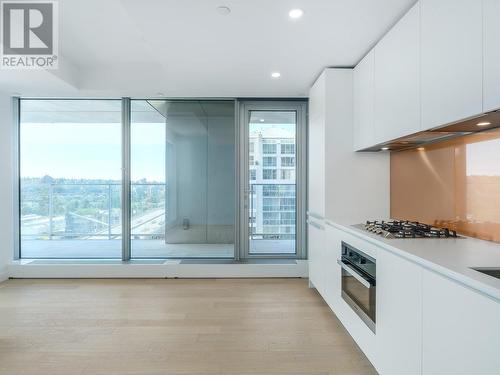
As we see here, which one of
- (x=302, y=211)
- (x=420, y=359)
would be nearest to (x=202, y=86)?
(x=302, y=211)

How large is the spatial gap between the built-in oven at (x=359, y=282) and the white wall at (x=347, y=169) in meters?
0.62

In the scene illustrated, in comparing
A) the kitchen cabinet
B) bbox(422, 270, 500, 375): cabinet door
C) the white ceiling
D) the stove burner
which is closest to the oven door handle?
the stove burner

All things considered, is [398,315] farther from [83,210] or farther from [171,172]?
[83,210]

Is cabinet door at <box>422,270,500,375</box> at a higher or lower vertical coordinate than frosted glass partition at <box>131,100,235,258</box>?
lower

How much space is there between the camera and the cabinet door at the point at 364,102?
8.54 ft

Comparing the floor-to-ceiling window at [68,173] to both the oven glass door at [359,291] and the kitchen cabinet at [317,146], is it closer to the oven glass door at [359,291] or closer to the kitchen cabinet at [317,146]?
the kitchen cabinet at [317,146]

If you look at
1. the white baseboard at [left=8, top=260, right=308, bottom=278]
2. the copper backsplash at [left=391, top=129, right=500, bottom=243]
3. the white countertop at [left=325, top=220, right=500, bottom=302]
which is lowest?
the white baseboard at [left=8, top=260, right=308, bottom=278]

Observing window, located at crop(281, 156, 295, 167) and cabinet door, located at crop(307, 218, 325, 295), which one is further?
window, located at crop(281, 156, 295, 167)

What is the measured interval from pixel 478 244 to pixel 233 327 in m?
1.96

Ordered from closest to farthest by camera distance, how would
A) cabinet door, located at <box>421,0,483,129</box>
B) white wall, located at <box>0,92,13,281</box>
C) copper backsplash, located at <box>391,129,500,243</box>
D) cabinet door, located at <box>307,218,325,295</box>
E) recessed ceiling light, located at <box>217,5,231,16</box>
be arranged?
cabinet door, located at <box>421,0,483,129</box>
copper backsplash, located at <box>391,129,500,243</box>
recessed ceiling light, located at <box>217,5,231,16</box>
cabinet door, located at <box>307,218,325,295</box>
white wall, located at <box>0,92,13,281</box>

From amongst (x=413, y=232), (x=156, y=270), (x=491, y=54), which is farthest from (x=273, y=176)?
(x=491, y=54)

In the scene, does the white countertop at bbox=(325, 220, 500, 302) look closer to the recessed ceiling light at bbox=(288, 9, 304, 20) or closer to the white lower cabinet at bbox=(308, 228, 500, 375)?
the white lower cabinet at bbox=(308, 228, 500, 375)

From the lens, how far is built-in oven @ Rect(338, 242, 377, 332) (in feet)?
6.47

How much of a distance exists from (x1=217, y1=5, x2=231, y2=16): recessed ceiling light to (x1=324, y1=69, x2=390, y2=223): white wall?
128 cm
